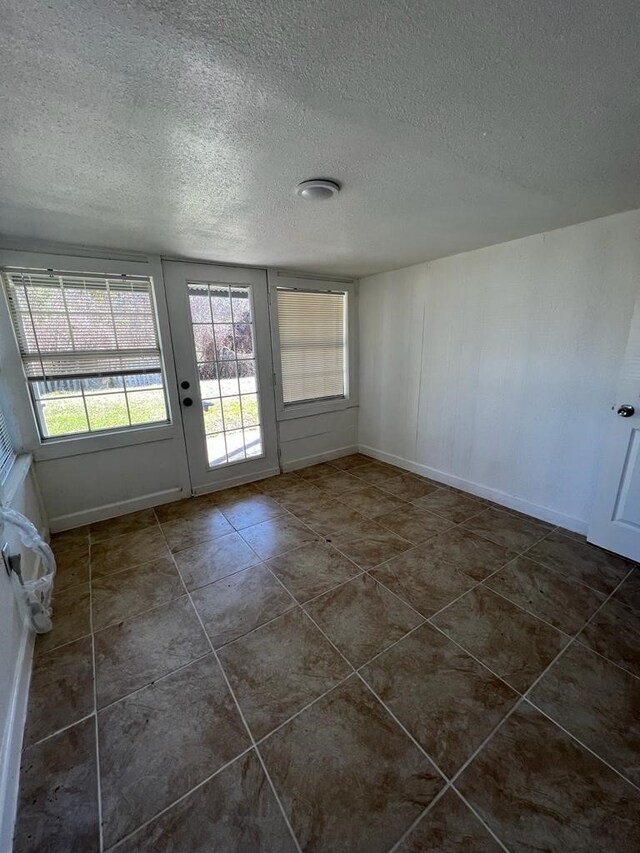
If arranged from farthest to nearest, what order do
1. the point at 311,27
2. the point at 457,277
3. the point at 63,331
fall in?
the point at 457,277, the point at 63,331, the point at 311,27

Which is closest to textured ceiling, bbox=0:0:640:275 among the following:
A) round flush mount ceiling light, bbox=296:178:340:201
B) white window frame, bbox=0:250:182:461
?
round flush mount ceiling light, bbox=296:178:340:201

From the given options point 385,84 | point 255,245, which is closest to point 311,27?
point 385,84

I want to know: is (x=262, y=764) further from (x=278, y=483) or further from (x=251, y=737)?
(x=278, y=483)

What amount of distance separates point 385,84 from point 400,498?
2763mm

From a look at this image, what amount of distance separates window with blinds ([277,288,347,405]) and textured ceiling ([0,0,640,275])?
1614 mm

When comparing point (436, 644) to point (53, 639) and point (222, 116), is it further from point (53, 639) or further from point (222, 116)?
point (222, 116)

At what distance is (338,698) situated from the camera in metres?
1.37

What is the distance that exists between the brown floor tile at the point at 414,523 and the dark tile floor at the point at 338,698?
0.23ft

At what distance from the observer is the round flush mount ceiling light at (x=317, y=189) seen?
1.53 metres

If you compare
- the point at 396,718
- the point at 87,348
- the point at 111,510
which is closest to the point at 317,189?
the point at 87,348

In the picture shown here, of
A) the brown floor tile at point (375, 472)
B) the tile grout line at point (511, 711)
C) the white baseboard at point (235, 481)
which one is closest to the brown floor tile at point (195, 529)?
the white baseboard at point (235, 481)

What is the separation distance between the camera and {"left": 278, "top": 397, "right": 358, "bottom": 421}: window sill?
3.70 metres

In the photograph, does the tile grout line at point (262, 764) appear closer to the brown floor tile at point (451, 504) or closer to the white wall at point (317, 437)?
the brown floor tile at point (451, 504)

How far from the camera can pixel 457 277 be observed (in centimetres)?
296
